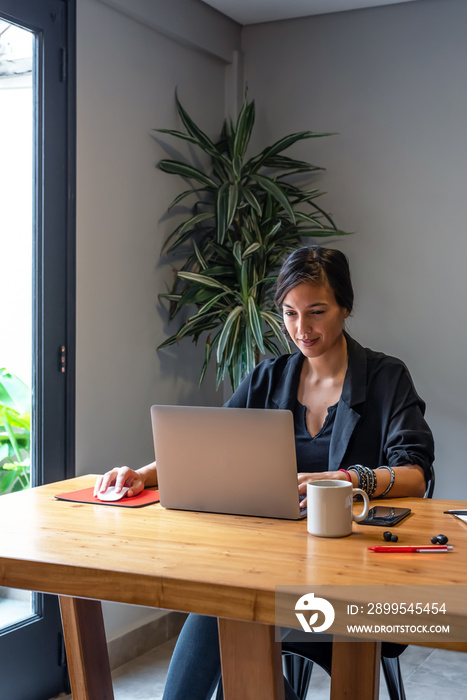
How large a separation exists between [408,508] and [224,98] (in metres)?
2.87

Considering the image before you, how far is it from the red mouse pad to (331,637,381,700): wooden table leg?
0.55m

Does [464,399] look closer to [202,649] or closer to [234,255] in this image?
[234,255]

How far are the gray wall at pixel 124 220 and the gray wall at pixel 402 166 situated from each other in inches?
24.9

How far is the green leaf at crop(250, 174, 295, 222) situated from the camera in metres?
3.32

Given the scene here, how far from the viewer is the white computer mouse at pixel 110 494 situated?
5.90 ft

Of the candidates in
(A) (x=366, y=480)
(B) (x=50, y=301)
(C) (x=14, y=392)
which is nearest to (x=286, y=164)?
(B) (x=50, y=301)

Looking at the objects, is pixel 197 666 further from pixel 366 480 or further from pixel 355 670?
pixel 366 480

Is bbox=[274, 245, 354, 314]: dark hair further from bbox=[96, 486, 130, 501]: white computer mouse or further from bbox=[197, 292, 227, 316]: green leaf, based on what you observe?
bbox=[197, 292, 227, 316]: green leaf

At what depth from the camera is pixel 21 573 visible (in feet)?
4.37

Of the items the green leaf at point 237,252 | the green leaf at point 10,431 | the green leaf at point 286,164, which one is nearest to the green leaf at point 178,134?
the green leaf at point 286,164

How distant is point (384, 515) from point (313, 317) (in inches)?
28.9

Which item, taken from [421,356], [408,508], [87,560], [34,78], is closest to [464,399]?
[421,356]

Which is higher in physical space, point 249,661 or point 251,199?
point 251,199

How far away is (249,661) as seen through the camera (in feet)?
4.31
